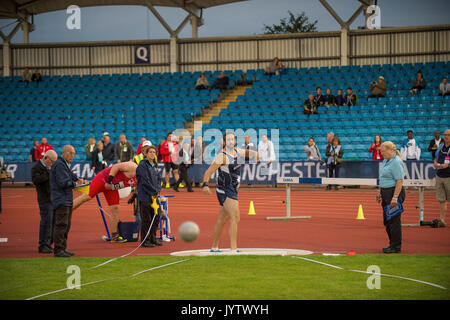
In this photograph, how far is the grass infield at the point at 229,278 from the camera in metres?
7.07

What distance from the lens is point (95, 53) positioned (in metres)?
39.8

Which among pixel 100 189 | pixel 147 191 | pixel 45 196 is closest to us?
pixel 45 196

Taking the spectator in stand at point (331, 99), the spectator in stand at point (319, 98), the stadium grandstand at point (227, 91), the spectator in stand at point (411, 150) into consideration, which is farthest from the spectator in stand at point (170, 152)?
the spectator in stand at point (411, 150)

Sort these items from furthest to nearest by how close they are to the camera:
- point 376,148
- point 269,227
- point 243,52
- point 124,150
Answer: point 243,52 < point 376,148 < point 124,150 < point 269,227

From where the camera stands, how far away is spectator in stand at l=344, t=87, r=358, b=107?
94.3 feet

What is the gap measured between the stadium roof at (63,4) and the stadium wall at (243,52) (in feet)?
7.78

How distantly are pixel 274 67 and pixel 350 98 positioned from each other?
676 centimetres

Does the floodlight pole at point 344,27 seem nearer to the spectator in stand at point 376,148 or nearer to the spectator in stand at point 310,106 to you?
the spectator in stand at point 310,106

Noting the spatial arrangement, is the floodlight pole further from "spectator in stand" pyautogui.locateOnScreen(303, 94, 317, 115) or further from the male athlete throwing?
the male athlete throwing

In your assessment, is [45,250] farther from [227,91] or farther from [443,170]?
[227,91]

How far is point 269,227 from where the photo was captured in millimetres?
13664

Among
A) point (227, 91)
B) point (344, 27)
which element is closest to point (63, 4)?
point (227, 91)
